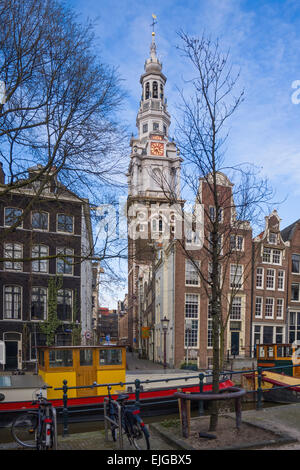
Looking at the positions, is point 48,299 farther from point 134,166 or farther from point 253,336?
point 134,166

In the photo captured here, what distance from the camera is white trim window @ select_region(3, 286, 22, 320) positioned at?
29.9 m

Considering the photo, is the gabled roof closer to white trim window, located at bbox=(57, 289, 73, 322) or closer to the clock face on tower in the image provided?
white trim window, located at bbox=(57, 289, 73, 322)

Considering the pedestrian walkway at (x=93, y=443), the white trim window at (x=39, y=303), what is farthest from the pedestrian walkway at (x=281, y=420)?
the white trim window at (x=39, y=303)

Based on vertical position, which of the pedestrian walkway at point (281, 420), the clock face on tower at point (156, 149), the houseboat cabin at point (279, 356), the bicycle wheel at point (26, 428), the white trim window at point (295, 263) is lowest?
the houseboat cabin at point (279, 356)

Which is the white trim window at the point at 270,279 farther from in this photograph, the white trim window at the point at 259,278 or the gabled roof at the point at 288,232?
the gabled roof at the point at 288,232

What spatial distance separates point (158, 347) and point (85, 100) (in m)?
34.8

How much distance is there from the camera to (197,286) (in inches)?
1374

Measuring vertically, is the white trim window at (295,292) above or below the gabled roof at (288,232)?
below

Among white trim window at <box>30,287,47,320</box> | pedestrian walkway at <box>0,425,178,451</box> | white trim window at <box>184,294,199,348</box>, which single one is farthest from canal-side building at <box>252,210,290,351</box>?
pedestrian walkway at <box>0,425,178,451</box>

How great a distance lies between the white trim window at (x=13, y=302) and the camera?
29891 millimetres

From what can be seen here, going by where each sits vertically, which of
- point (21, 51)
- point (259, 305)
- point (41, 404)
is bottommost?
point (259, 305)

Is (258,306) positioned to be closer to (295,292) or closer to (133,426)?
(295,292)

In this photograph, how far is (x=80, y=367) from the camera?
15453mm

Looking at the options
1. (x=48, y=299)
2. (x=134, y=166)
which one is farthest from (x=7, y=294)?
(x=134, y=166)
